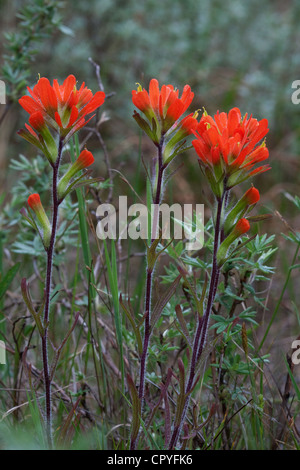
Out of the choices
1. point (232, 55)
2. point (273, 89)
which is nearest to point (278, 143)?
point (273, 89)

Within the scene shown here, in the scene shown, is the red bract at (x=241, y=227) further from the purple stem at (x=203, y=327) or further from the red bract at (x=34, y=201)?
the red bract at (x=34, y=201)

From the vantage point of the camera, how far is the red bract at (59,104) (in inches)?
42.3

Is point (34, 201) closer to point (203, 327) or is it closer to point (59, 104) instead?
point (59, 104)

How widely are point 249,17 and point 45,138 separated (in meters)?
4.39

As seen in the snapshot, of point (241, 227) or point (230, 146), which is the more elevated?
point (230, 146)

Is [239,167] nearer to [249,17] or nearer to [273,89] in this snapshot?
[273,89]

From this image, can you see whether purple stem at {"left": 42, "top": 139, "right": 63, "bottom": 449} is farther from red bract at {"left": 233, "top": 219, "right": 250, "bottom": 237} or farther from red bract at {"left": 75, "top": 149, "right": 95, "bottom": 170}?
red bract at {"left": 233, "top": 219, "right": 250, "bottom": 237}

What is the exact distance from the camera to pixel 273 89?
455cm

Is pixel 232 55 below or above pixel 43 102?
above

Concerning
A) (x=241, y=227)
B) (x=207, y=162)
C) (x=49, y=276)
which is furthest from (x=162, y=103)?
(x=49, y=276)

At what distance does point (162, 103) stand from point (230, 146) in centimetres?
20

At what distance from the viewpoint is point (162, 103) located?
3.76 ft

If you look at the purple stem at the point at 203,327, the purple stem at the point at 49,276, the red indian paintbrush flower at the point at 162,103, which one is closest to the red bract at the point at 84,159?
Answer: the purple stem at the point at 49,276

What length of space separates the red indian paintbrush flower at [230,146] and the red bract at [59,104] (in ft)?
0.79
